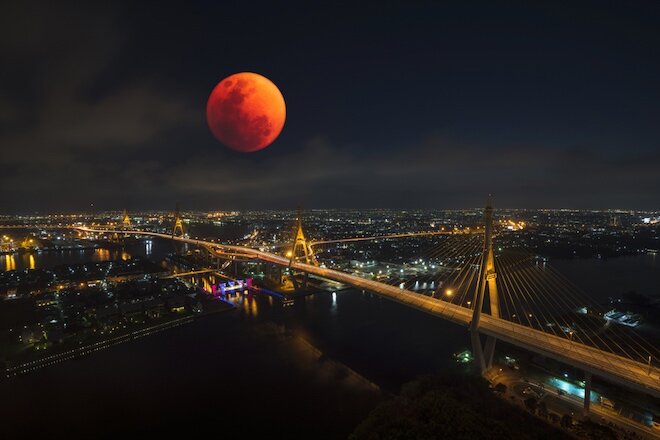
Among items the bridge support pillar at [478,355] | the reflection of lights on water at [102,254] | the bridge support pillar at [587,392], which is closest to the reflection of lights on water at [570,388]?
the bridge support pillar at [587,392]

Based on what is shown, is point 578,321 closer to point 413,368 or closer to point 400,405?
point 413,368

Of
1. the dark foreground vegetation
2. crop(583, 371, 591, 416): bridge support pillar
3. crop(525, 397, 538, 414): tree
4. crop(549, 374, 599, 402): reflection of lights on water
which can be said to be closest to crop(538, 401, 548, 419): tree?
crop(525, 397, 538, 414): tree

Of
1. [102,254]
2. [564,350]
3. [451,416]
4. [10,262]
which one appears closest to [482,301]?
[564,350]

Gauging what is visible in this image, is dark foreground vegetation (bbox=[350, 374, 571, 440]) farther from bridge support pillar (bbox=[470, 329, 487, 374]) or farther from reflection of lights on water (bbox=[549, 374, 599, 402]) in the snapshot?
reflection of lights on water (bbox=[549, 374, 599, 402])

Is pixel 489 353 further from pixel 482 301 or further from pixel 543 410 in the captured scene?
pixel 543 410

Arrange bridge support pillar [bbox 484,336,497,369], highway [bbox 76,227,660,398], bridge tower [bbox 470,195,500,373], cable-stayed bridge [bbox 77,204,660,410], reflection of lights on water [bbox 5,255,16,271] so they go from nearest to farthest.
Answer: highway [bbox 76,227,660,398]
cable-stayed bridge [bbox 77,204,660,410]
bridge tower [bbox 470,195,500,373]
bridge support pillar [bbox 484,336,497,369]
reflection of lights on water [bbox 5,255,16,271]

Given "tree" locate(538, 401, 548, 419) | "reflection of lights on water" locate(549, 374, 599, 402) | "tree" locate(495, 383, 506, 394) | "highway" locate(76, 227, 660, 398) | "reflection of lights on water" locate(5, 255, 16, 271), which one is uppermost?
"highway" locate(76, 227, 660, 398)

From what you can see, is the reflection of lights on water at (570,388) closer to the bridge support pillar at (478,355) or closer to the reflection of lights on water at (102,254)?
the bridge support pillar at (478,355)
